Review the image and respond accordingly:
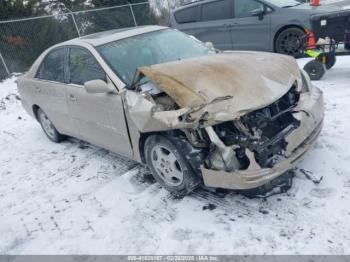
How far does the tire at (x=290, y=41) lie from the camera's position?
8147 mm

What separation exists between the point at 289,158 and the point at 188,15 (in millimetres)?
7917

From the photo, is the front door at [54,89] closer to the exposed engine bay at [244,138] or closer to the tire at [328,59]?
the exposed engine bay at [244,138]

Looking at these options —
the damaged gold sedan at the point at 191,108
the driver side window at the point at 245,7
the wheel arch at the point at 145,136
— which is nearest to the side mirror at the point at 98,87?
the damaged gold sedan at the point at 191,108

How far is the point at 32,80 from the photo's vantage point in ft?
18.6

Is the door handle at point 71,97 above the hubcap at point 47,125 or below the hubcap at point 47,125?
above

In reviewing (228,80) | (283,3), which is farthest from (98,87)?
(283,3)

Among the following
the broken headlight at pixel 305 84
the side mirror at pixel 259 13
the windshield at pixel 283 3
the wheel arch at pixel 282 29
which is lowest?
the wheel arch at pixel 282 29

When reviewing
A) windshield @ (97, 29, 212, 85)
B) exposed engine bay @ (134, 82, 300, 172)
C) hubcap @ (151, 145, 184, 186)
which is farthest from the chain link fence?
exposed engine bay @ (134, 82, 300, 172)

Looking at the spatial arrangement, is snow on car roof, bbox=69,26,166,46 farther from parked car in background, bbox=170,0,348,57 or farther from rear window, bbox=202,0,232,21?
rear window, bbox=202,0,232,21

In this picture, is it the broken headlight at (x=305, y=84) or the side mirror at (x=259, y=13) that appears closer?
the broken headlight at (x=305, y=84)

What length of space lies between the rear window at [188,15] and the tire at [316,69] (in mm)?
4292

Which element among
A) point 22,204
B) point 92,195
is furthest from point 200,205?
point 22,204

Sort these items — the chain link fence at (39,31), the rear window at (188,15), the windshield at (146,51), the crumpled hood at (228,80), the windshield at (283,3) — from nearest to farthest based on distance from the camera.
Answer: the crumpled hood at (228,80)
the windshield at (146,51)
the windshield at (283,3)
the rear window at (188,15)
the chain link fence at (39,31)

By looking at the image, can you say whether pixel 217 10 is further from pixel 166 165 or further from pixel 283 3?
pixel 166 165
